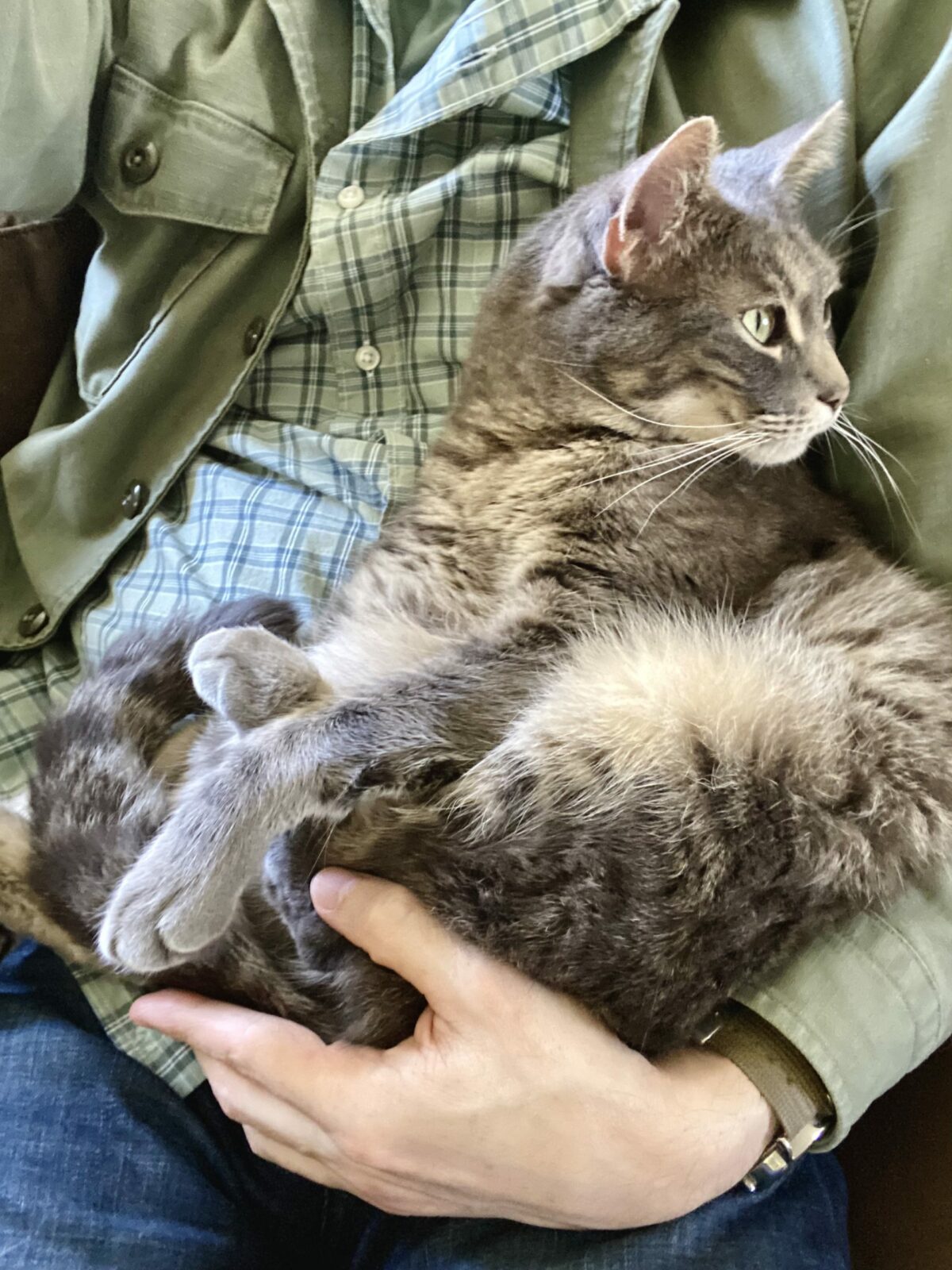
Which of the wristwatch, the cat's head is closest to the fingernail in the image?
the wristwatch

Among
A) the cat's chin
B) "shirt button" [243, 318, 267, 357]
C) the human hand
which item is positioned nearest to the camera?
the human hand

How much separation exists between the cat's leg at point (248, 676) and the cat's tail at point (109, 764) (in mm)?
68

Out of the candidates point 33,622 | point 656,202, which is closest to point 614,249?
point 656,202

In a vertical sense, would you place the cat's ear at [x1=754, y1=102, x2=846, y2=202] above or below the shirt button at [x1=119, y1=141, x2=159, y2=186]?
above

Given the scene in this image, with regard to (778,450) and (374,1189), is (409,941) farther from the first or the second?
(778,450)

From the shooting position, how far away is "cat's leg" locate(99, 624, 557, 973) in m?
0.84

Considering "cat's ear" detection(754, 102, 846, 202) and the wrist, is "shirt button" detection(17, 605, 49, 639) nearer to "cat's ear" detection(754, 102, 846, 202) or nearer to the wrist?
the wrist

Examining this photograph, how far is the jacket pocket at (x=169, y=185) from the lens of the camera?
42.0 inches

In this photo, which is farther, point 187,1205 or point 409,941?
point 187,1205

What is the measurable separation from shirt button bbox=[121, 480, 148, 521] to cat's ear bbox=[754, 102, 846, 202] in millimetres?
852

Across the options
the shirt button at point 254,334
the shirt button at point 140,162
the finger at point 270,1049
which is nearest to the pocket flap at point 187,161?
the shirt button at point 140,162

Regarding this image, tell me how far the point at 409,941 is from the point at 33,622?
74 cm

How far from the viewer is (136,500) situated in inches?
47.4

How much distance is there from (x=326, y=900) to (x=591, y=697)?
314mm
